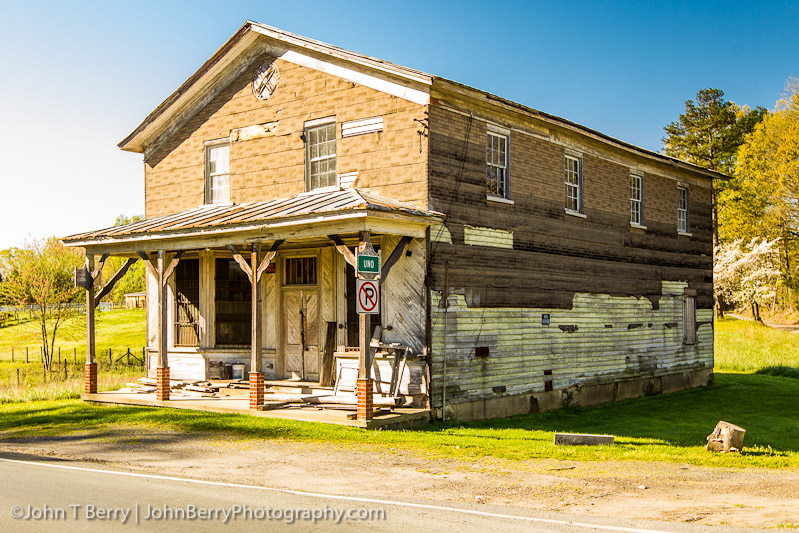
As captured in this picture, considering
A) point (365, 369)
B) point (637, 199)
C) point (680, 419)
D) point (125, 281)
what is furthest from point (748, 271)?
point (125, 281)

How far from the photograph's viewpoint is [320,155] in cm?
1780

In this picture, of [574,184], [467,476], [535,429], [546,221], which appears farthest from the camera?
[574,184]

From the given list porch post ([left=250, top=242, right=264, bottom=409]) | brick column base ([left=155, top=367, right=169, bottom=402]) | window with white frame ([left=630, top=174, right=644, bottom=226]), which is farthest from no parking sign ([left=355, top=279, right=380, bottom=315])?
window with white frame ([left=630, top=174, right=644, bottom=226])

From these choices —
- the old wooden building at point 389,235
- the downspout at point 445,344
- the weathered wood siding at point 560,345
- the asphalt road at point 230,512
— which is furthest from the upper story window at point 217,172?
the asphalt road at point 230,512

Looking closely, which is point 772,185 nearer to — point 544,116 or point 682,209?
point 682,209

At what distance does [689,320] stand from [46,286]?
98.6 feet

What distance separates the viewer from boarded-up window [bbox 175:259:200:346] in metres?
19.5

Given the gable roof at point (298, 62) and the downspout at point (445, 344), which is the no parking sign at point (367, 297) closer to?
the downspout at point (445, 344)

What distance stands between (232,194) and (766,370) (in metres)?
24.6

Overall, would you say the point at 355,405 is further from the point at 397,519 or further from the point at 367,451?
the point at 397,519

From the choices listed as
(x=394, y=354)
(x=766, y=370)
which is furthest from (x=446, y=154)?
(x=766, y=370)

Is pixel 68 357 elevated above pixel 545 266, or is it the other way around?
pixel 545 266

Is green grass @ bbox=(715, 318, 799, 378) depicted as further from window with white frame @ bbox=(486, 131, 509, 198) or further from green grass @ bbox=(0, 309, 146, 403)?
green grass @ bbox=(0, 309, 146, 403)

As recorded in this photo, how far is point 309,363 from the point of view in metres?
18.1
